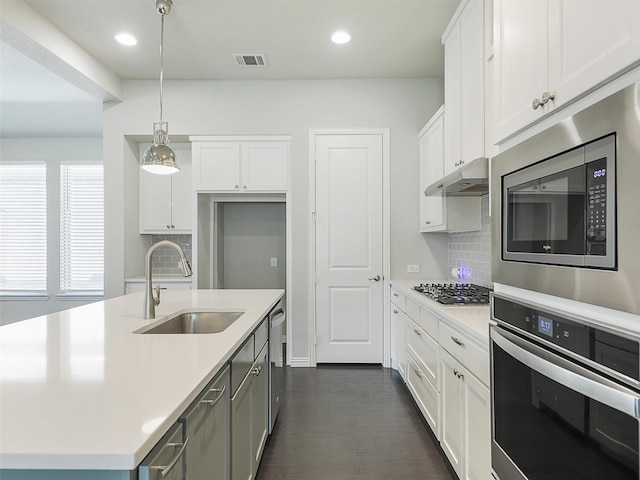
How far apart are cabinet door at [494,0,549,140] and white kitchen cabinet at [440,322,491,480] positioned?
3.01 feet

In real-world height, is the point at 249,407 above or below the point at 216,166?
below

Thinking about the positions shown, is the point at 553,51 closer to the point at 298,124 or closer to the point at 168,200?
the point at 298,124

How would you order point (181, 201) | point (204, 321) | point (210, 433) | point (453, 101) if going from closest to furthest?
1. point (210, 433)
2. point (204, 321)
3. point (453, 101)
4. point (181, 201)

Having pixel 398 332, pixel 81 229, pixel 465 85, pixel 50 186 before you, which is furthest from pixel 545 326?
pixel 50 186

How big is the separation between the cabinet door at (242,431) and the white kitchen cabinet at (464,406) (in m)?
1.01

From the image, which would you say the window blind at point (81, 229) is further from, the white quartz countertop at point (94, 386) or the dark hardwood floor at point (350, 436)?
the white quartz countertop at point (94, 386)

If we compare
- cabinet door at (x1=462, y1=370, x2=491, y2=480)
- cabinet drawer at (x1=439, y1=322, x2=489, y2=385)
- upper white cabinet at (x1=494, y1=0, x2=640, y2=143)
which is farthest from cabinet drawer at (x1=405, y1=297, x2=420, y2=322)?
upper white cabinet at (x1=494, y1=0, x2=640, y2=143)

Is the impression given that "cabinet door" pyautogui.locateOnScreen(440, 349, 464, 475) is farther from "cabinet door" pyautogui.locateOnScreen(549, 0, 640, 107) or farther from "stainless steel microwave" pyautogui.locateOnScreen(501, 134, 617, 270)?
"cabinet door" pyautogui.locateOnScreen(549, 0, 640, 107)

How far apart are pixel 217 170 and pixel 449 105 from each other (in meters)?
2.43

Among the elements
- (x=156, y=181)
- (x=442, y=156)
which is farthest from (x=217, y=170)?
(x=442, y=156)

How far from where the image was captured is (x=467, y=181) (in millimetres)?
2463

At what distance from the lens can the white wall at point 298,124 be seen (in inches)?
157

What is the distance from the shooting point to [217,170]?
4047 millimetres

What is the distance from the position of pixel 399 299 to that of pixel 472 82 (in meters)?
1.92
